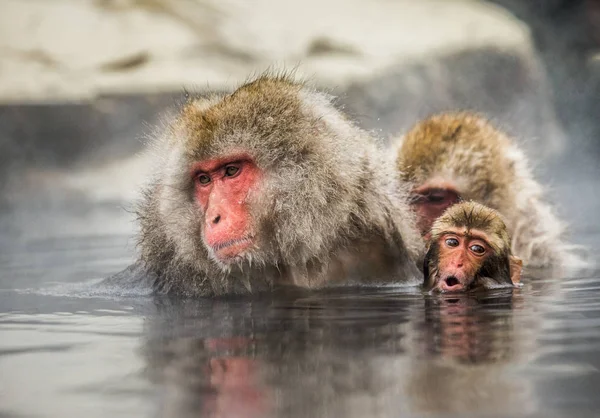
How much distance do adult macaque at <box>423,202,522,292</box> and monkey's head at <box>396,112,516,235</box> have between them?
1.14m

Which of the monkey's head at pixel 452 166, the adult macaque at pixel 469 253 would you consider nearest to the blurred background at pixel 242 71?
the monkey's head at pixel 452 166

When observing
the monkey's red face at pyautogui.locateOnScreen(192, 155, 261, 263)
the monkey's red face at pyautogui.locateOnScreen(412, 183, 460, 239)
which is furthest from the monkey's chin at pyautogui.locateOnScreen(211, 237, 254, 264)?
the monkey's red face at pyautogui.locateOnScreen(412, 183, 460, 239)

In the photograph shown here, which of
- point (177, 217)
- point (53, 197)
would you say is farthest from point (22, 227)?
point (177, 217)

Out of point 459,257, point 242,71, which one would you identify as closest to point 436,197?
point 459,257

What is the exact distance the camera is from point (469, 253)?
4.65 m

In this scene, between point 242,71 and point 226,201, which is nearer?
point 226,201

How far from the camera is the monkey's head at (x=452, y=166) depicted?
20.2ft

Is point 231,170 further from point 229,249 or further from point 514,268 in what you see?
point 514,268

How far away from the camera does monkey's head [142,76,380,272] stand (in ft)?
15.0

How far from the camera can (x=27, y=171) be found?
40.3 ft

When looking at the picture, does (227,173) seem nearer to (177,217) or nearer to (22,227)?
(177,217)

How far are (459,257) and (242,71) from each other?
941 cm

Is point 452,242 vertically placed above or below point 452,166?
below

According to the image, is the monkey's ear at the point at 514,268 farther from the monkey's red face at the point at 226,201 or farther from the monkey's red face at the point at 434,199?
the monkey's red face at the point at 226,201
